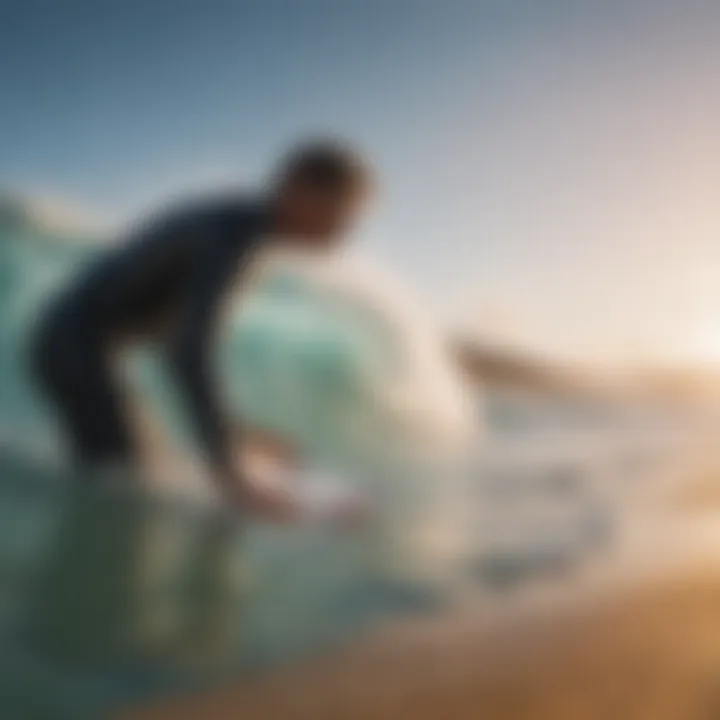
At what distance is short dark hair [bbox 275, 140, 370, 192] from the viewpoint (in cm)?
129

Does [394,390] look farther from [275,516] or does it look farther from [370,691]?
[370,691]

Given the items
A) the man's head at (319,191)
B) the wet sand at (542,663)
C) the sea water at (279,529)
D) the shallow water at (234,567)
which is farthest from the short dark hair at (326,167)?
the wet sand at (542,663)

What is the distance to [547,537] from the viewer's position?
4.16ft

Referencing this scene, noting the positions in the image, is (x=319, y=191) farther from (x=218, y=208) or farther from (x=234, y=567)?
(x=234, y=567)

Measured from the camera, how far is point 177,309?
4.12ft

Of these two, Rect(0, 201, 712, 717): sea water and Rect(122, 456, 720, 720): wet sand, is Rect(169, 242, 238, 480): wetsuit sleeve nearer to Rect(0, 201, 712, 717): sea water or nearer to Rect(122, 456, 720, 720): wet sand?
Rect(0, 201, 712, 717): sea water

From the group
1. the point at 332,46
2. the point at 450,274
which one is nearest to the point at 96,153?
A: the point at 332,46

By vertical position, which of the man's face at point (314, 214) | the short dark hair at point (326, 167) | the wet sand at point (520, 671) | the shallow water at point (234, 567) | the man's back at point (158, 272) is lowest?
the wet sand at point (520, 671)

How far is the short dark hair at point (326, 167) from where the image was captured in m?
1.29

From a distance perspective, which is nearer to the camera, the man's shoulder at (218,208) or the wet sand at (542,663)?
the wet sand at (542,663)

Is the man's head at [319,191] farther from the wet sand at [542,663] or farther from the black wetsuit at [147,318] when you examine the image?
the wet sand at [542,663]

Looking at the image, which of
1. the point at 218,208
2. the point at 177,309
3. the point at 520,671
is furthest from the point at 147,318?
the point at 520,671

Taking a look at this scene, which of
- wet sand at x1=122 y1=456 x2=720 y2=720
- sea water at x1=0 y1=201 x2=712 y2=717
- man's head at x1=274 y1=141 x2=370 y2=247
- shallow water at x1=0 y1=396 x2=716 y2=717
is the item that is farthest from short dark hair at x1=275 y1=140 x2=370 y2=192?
wet sand at x1=122 y1=456 x2=720 y2=720

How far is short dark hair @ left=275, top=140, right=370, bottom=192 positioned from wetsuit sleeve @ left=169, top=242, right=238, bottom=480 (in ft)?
0.46
